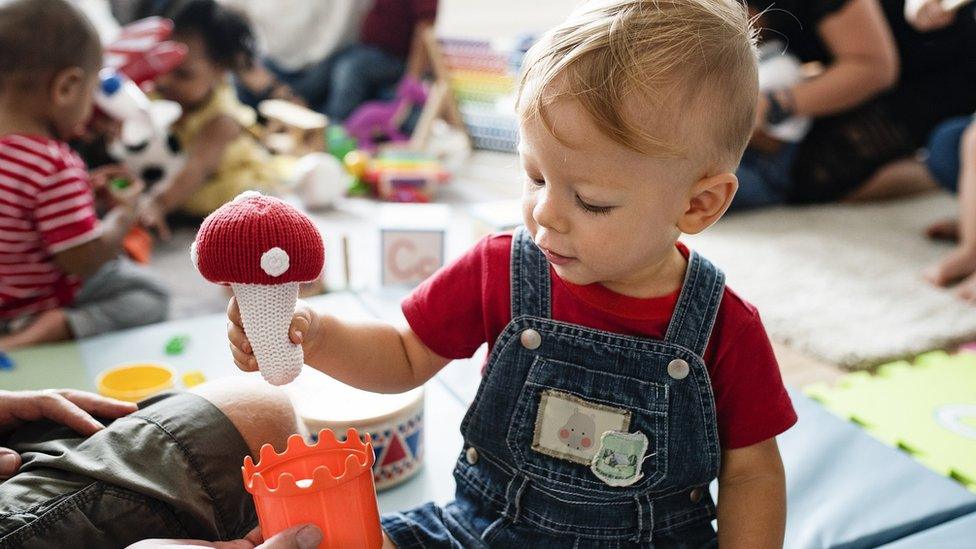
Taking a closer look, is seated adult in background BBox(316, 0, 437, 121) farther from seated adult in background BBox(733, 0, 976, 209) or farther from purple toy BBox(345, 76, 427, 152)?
seated adult in background BBox(733, 0, 976, 209)

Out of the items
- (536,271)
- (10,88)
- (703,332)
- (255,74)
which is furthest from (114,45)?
(703,332)

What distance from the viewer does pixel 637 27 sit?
565 mm

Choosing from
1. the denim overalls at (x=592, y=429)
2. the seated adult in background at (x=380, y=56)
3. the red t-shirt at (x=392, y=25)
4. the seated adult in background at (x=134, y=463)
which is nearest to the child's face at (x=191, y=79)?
the seated adult in background at (x=380, y=56)

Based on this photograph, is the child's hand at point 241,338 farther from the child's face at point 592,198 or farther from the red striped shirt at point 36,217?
the red striped shirt at point 36,217

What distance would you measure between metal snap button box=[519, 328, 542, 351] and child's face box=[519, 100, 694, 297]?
66 millimetres

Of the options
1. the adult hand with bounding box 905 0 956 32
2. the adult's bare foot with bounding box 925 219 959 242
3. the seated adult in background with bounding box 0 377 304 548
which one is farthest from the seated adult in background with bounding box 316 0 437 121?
the seated adult in background with bounding box 0 377 304 548

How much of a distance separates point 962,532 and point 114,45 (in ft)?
5.58

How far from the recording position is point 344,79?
2.69 m

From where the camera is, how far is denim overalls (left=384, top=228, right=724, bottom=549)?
0.66m

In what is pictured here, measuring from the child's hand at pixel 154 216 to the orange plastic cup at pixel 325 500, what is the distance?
53.9 inches

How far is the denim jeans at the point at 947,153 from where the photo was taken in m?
1.86

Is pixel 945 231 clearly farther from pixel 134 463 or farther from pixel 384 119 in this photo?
pixel 134 463

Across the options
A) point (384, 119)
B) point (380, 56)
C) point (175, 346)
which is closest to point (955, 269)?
point (175, 346)

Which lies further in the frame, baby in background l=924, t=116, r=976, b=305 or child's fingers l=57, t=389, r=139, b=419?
baby in background l=924, t=116, r=976, b=305
